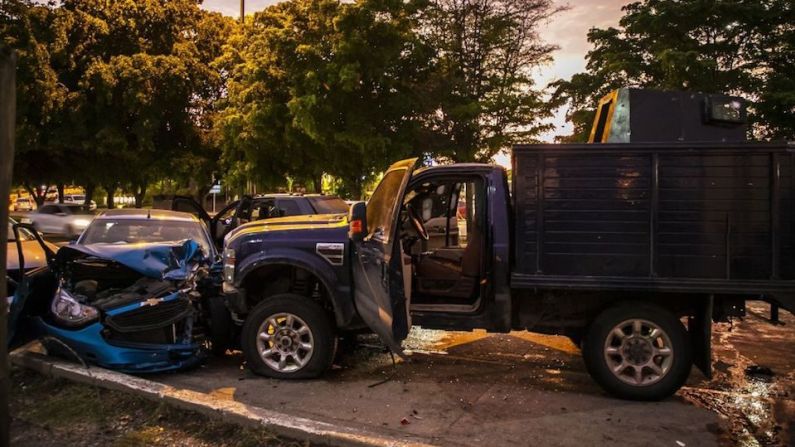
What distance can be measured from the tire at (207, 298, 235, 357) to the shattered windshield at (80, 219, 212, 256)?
1.53 metres

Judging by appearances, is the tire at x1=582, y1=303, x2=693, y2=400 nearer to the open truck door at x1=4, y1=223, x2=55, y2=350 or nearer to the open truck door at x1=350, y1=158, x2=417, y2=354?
the open truck door at x1=350, y1=158, x2=417, y2=354

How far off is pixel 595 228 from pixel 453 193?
1.62 meters

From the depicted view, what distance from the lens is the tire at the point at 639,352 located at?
Result: 5.09m

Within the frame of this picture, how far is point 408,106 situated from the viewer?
16.3 metres

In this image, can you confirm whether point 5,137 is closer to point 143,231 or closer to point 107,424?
point 107,424

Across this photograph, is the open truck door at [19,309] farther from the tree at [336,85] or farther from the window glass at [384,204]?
the tree at [336,85]

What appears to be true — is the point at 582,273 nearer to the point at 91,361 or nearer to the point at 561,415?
the point at 561,415

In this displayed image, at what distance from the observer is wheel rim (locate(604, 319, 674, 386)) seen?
5.12 meters

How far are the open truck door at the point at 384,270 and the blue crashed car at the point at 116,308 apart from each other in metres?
1.85

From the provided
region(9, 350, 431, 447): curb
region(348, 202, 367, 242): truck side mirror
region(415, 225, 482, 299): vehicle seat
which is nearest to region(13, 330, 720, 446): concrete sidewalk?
region(9, 350, 431, 447): curb

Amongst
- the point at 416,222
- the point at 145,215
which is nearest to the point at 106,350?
the point at 416,222

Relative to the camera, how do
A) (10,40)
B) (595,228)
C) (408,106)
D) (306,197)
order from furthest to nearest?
(10,40)
(408,106)
(306,197)
(595,228)

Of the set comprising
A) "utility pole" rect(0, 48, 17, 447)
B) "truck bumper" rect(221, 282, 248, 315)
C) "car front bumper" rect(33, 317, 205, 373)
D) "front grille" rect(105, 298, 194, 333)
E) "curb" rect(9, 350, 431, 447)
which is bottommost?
"curb" rect(9, 350, 431, 447)

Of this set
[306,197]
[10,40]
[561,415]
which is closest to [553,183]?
[561,415]
